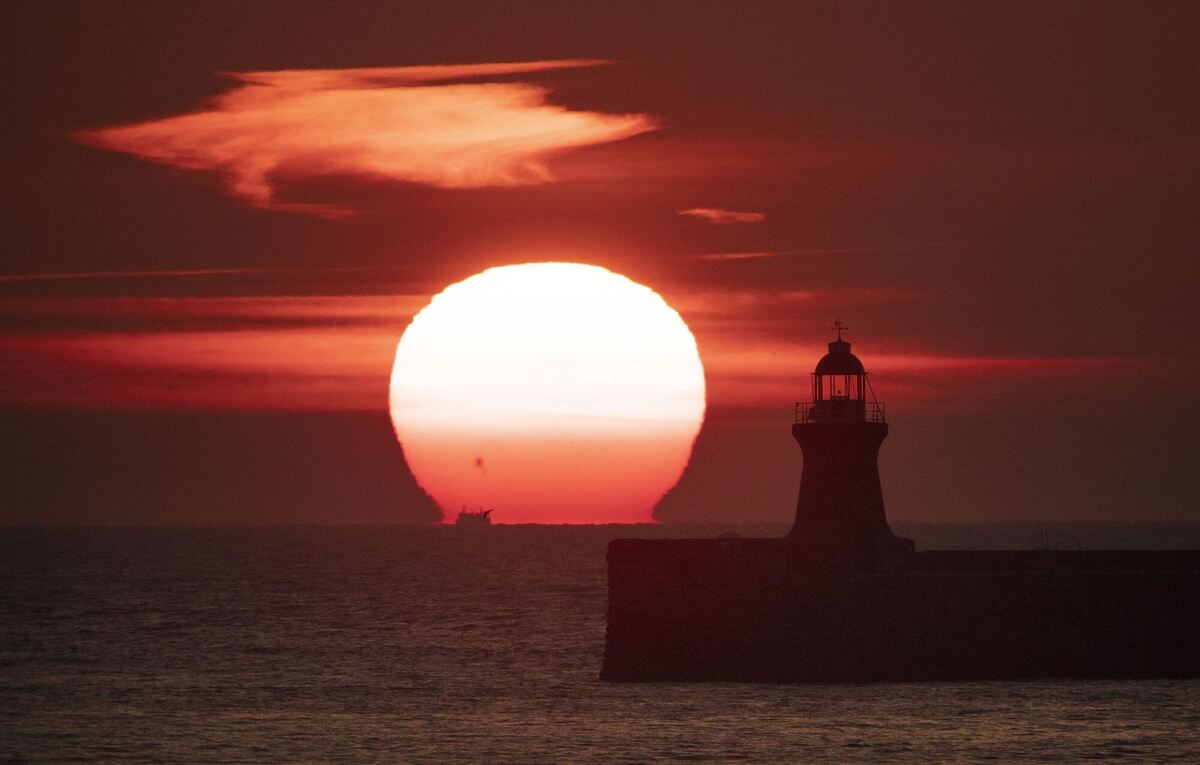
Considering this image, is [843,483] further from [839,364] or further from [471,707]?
[471,707]

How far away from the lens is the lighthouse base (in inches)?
1954

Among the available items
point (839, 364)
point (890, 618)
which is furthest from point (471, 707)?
point (839, 364)

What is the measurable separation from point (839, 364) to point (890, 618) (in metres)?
9.37

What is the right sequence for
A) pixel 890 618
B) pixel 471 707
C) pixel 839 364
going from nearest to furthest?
pixel 890 618
pixel 471 707
pixel 839 364

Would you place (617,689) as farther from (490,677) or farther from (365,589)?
(365,589)

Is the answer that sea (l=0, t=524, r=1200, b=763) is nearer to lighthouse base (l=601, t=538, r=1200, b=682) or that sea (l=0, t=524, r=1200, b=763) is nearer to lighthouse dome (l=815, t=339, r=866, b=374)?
lighthouse base (l=601, t=538, r=1200, b=682)

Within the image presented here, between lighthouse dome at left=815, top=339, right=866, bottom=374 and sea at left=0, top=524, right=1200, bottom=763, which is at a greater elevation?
lighthouse dome at left=815, top=339, right=866, bottom=374

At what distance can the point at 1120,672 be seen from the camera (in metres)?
50.2

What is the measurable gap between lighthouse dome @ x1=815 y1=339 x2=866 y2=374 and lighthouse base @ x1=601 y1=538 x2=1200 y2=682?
7.22 m

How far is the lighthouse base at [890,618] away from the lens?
49625 mm

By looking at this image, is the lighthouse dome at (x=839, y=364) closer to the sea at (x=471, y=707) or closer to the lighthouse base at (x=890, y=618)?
the lighthouse base at (x=890, y=618)

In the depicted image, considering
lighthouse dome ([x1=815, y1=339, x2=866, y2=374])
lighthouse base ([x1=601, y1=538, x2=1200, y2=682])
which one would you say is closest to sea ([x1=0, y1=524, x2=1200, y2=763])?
lighthouse base ([x1=601, y1=538, x2=1200, y2=682])

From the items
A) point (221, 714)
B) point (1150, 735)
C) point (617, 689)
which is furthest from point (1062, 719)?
point (221, 714)

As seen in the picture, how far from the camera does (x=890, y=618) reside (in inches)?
1960
